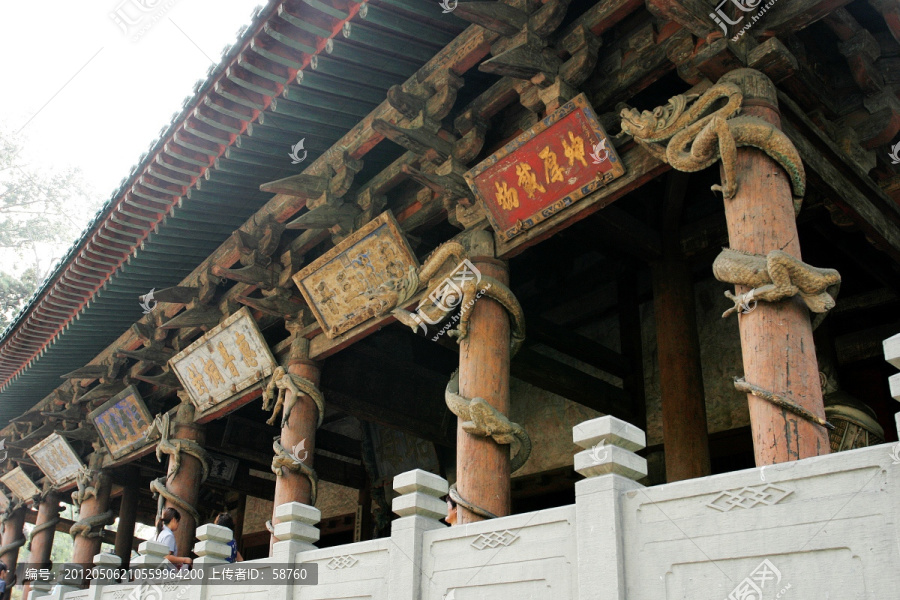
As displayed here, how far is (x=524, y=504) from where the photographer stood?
10.1 metres

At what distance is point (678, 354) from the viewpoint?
23.9 feet

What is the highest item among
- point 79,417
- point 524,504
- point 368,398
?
point 79,417

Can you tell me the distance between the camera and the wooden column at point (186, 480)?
9719 millimetres

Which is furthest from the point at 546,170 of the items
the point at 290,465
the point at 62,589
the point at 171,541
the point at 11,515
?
the point at 11,515

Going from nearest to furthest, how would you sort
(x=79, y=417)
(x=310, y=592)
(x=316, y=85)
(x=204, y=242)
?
(x=310, y=592) → (x=316, y=85) → (x=204, y=242) → (x=79, y=417)

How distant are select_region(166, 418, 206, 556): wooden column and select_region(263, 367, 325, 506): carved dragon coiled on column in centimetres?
213

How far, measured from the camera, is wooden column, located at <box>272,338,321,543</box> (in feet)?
25.8

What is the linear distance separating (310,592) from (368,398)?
173 inches

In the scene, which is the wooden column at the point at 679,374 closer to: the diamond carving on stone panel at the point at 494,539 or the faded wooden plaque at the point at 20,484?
the diamond carving on stone panel at the point at 494,539

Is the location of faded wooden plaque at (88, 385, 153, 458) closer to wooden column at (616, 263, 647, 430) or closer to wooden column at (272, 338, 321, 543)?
wooden column at (272, 338, 321, 543)

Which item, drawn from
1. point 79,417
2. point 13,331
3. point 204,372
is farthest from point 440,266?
point 79,417

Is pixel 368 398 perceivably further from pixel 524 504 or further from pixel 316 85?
pixel 316 85

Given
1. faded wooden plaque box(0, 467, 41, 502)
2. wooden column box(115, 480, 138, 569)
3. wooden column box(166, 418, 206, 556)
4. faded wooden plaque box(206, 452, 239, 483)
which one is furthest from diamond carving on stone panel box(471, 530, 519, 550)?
faded wooden plaque box(0, 467, 41, 502)

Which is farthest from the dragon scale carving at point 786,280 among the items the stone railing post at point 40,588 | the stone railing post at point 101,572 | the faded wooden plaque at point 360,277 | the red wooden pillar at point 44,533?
the red wooden pillar at point 44,533
